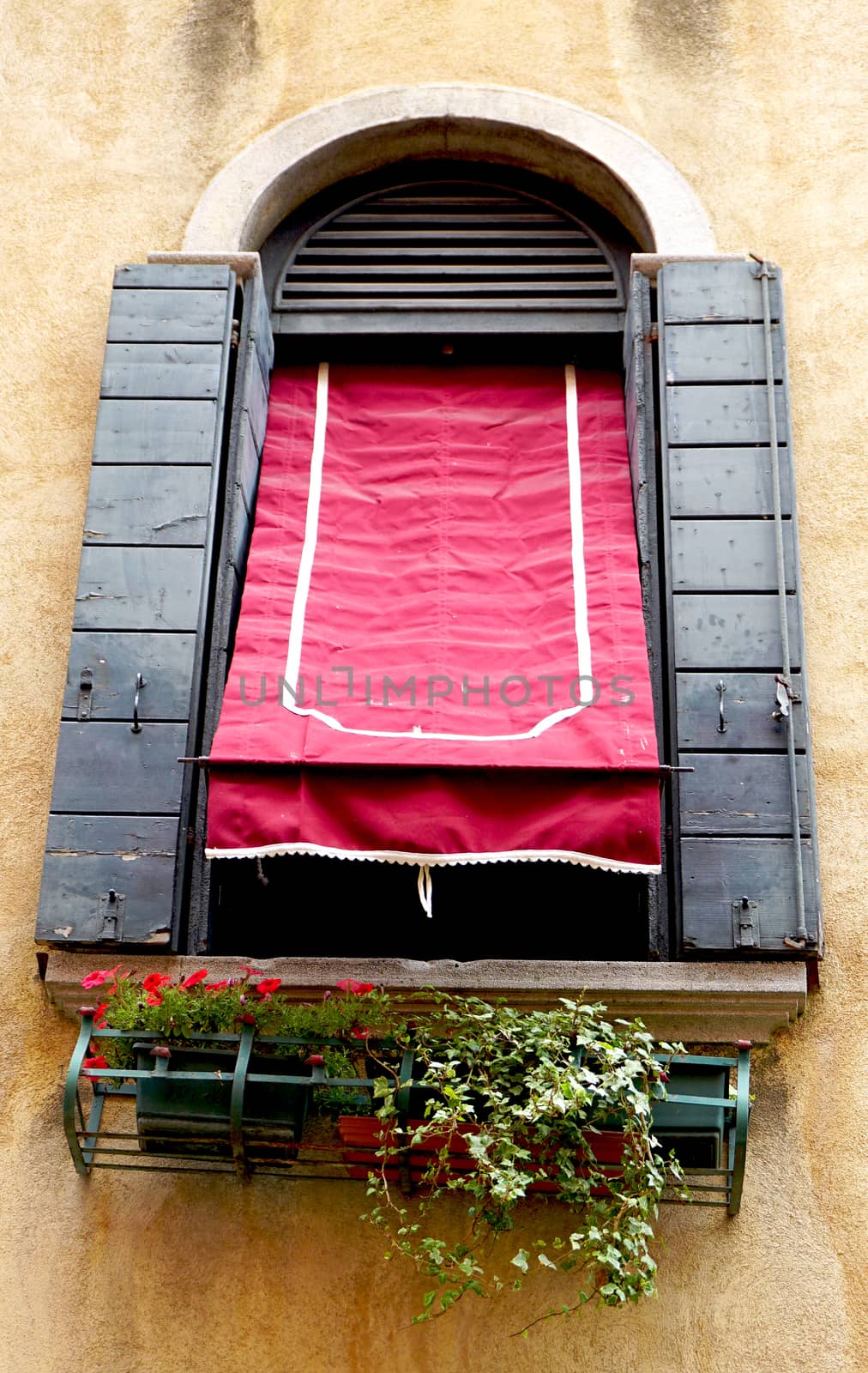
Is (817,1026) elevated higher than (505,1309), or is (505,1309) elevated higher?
(817,1026)

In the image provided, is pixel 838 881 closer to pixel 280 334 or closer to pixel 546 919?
pixel 546 919

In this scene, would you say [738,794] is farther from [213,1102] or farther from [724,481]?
[213,1102]

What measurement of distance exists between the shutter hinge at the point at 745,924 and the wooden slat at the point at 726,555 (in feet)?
3.61

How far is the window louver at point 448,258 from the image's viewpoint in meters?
6.07

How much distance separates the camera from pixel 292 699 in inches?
194

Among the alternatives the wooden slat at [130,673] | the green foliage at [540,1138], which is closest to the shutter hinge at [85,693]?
the wooden slat at [130,673]

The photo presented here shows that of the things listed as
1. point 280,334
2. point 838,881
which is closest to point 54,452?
point 280,334

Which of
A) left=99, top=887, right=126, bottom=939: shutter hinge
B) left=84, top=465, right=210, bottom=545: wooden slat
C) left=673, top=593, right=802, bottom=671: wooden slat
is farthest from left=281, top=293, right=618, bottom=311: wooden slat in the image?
left=99, top=887, right=126, bottom=939: shutter hinge

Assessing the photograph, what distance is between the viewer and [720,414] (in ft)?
17.9

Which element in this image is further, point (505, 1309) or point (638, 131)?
point (638, 131)

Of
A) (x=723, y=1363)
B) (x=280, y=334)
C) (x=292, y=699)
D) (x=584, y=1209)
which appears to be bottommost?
(x=723, y=1363)

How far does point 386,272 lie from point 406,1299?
3819mm

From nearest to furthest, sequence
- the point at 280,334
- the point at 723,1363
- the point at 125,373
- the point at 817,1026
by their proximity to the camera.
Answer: the point at 723,1363
the point at 817,1026
the point at 125,373
the point at 280,334

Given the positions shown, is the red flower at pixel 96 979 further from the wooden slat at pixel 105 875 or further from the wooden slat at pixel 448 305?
the wooden slat at pixel 448 305
